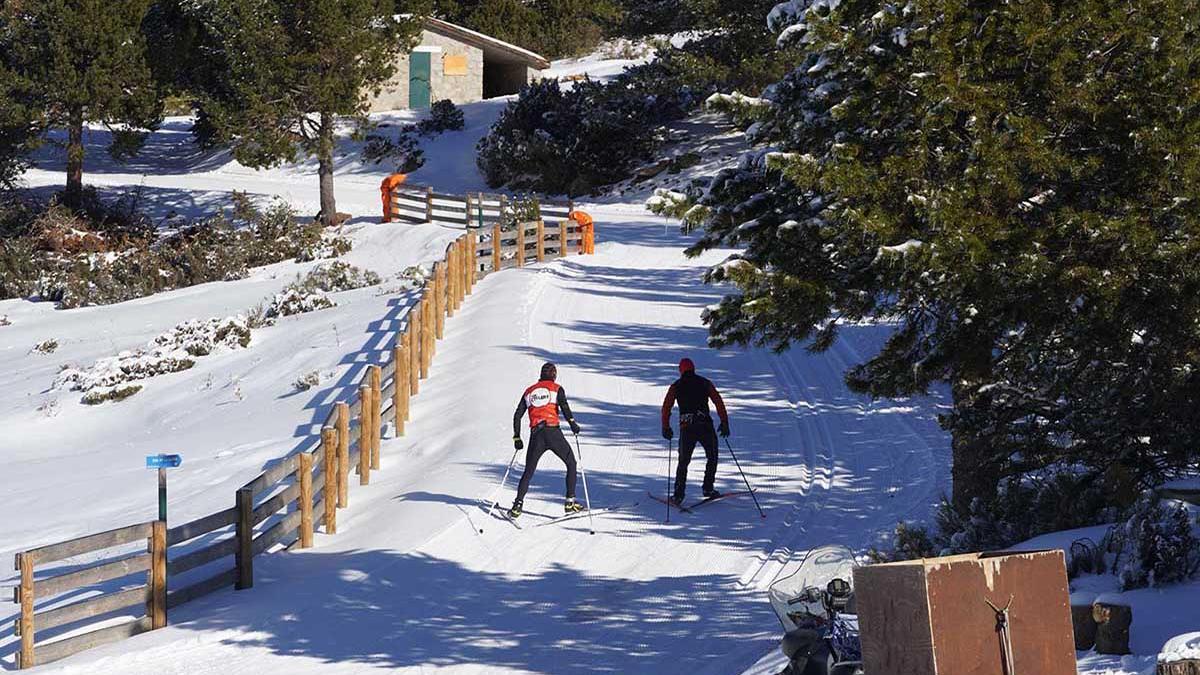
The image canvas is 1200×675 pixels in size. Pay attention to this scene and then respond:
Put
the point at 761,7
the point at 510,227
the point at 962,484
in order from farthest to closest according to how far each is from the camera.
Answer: the point at 761,7 → the point at 510,227 → the point at 962,484

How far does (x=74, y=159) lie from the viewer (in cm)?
4416

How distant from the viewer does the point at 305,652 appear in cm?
1145

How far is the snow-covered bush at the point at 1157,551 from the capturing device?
28.6 ft

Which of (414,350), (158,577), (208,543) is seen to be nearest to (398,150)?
(414,350)

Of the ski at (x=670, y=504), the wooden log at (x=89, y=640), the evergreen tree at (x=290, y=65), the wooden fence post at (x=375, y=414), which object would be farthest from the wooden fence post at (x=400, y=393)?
the evergreen tree at (x=290, y=65)

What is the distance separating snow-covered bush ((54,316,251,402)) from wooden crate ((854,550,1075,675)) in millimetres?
21199

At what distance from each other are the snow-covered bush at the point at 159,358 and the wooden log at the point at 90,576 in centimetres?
1412

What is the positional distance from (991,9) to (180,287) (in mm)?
30242

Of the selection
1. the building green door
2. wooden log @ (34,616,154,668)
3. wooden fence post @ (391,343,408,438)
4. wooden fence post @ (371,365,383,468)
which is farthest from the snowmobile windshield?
the building green door

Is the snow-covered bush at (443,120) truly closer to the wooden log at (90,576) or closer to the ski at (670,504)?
the ski at (670,504)

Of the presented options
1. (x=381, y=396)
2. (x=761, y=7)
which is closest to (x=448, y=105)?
(x=761, y=7)

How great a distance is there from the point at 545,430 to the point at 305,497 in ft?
8.50

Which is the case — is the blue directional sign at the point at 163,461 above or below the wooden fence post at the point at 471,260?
below

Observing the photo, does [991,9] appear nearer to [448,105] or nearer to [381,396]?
[381,396]
